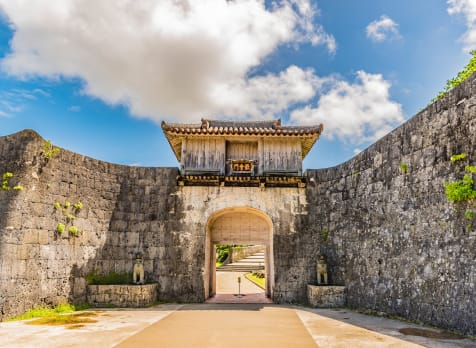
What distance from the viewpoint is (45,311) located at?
11.2m

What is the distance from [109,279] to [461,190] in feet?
42.1

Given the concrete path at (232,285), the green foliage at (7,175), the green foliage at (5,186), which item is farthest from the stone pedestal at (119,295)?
the concrete path at (232,285)

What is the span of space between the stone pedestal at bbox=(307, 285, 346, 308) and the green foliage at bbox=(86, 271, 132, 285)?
7.62m

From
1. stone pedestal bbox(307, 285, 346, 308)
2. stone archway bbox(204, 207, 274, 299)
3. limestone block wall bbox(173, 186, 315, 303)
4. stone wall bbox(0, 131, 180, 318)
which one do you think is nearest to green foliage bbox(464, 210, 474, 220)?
stone pedestal bbox(307, 285, 346, 308)

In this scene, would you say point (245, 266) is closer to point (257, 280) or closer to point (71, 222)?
point (257, 280)

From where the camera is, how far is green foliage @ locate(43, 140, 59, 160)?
12039 millimetres

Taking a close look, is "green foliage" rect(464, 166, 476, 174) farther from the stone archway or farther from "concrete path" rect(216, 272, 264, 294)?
"concrete path" rect(216, 272, 264, 294)

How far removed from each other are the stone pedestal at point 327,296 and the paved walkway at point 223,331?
1.18m

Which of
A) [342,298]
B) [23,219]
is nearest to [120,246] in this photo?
[23,219]

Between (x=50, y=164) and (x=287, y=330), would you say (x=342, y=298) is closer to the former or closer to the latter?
(x=287, y=330)

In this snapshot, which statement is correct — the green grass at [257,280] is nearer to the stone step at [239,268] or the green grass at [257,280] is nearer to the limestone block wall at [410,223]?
the stone step at [239,268]

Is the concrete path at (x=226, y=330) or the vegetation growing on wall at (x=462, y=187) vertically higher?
the vegetation growing on wall at (x=462, y=187)

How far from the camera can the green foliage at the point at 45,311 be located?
415 inches

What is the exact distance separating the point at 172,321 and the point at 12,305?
16.1ft
